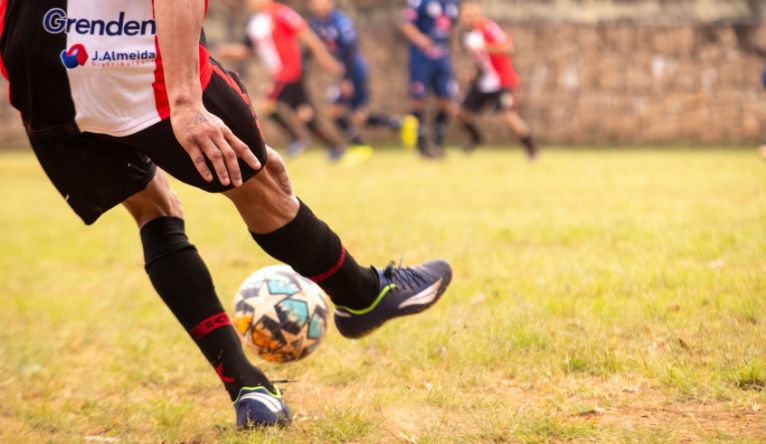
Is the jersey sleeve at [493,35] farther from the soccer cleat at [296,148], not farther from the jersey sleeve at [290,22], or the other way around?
the soccer cleat at [296,148]

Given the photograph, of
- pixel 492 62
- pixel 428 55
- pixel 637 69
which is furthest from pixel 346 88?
pixel 637 69

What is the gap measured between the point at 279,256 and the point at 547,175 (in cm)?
809

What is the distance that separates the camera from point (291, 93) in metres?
14.0

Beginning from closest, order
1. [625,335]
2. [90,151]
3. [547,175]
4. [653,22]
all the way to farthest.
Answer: [90,151] → [625,335] → [547,175] → [653,22]

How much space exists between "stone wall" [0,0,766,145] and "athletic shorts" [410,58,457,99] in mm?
2373

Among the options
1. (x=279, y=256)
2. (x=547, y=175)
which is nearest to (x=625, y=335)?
(x=279, y=256)

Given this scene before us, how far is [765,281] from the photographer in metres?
4.57

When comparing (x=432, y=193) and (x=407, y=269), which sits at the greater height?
(x=407, y=269)

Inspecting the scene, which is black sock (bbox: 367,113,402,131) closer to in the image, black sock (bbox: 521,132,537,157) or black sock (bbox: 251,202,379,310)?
black sock (bbox: 521,132,537,157)

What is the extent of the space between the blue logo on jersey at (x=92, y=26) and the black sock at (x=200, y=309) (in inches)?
29.6

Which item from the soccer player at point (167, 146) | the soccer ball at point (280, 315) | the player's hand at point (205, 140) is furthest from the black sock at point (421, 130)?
the player's hand at point (205, 140)

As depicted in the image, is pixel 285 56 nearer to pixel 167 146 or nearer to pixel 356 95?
pixel 356 95

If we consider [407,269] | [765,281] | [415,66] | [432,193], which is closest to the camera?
[407,269]

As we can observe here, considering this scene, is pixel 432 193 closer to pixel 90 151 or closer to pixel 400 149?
pixel 90 151
